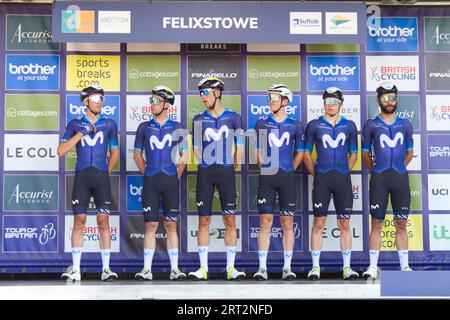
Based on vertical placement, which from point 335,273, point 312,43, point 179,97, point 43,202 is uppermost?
point 312,43

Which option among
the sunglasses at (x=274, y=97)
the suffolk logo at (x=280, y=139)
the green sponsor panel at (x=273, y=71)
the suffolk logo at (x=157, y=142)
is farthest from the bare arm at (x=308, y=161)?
→ the suffolk logo at (x=157, y=142)

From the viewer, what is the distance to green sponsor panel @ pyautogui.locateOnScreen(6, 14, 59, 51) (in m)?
8.39

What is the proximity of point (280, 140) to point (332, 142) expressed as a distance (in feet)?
1.76

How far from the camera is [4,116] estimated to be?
8.34m

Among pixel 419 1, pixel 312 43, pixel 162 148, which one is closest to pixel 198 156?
pixel 162 148

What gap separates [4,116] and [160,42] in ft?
6.17

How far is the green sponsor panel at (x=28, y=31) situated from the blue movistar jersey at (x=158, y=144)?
1557 millimetres

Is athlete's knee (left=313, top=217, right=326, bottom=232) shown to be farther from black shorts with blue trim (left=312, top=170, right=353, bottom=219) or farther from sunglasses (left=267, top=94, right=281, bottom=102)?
sunglasses (left=267, top=94, right=281, bottom=102)

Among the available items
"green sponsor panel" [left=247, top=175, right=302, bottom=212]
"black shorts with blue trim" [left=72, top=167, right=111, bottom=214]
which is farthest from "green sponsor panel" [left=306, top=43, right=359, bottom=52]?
"black shorts with blue trim" [left=72, top=167, right=111, bottom=214]

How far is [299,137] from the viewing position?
7949mm

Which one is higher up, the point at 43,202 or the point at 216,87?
the point at 216,87

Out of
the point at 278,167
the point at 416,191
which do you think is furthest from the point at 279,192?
the point at 416,191

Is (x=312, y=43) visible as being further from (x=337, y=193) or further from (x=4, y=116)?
(x=4, y=116)

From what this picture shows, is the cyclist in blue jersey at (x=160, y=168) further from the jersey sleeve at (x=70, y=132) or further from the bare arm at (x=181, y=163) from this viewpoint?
the jersey sleeve at (x=70, y=132)
